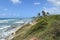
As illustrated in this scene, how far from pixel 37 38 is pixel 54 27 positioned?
4.83 ft

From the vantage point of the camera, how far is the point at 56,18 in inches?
677

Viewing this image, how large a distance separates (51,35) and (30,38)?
206 centimetres

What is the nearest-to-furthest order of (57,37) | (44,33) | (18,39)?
(57,37) → (44,33) → (18,39)

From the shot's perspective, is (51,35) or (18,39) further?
(18,39)

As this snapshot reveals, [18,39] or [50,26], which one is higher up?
[50,26]

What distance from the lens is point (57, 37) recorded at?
1412cm

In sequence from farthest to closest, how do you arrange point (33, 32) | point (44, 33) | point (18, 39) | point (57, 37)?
1. point (18, 39)
2. point (33, 32)
3. point (44, 33)
4. point (57, 37)

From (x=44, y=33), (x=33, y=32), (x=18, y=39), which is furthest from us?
(x=18, y=39)

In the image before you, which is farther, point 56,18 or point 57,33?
point 56,18

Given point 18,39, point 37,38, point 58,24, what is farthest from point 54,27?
point 18,39

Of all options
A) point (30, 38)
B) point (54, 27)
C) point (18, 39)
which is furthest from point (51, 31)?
point (18, 39)

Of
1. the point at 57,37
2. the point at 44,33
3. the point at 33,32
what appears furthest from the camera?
the point at 33,32

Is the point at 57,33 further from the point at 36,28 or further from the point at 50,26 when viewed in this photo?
the point at 36,28

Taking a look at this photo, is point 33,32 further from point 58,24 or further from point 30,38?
point 58,24
